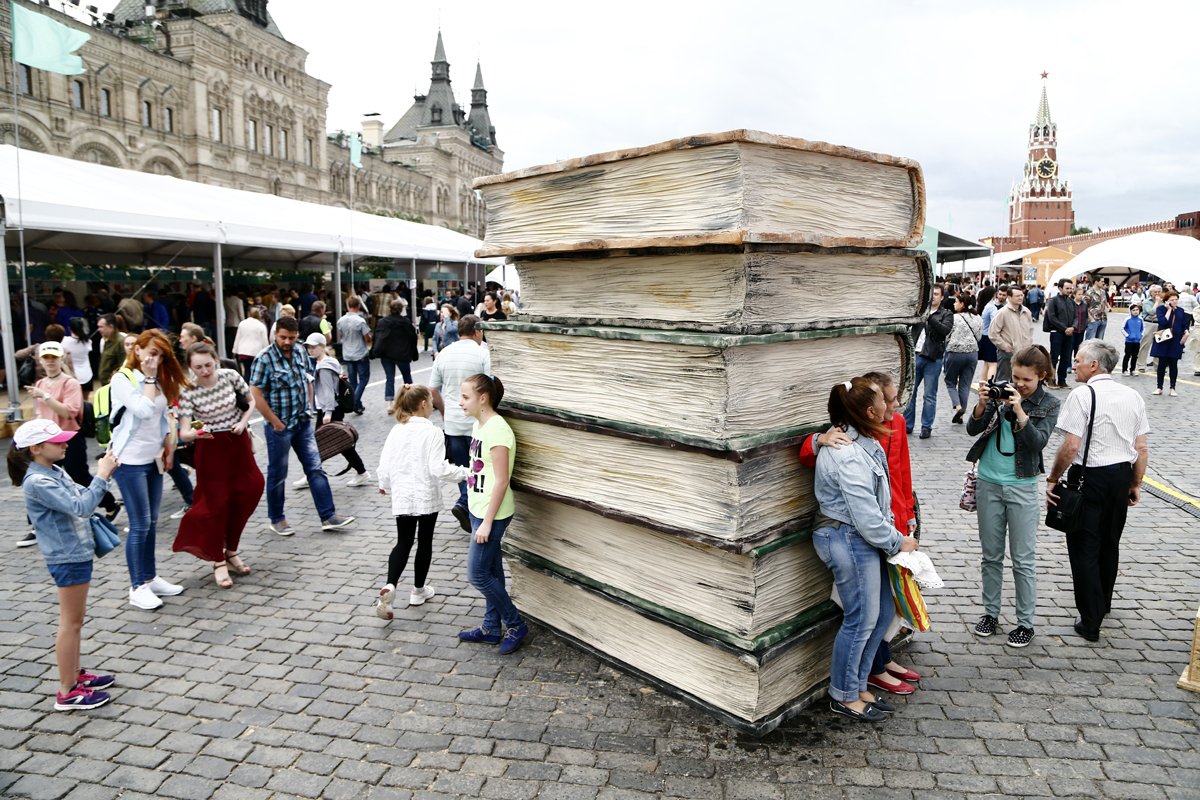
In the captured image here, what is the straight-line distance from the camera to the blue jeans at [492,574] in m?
4.17

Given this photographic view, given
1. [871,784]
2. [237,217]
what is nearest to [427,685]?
[871,784]

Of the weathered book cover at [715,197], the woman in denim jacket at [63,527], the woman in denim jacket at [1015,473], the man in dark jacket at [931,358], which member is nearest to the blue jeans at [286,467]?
the woman in denim jacket at [63,527]

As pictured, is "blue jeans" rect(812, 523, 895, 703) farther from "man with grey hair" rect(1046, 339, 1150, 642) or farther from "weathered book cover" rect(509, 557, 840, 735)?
"man with grey hair" rect(1046, 339, 1150, 642)

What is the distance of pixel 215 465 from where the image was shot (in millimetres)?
5359

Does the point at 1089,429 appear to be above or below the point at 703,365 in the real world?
below

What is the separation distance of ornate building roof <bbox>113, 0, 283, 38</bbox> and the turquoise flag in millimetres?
46778

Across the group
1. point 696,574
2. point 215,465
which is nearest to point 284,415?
point 215,465

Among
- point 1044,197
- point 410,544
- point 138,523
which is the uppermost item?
point 1044,197

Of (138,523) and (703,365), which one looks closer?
(703,365)

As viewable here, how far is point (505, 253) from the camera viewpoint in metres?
3.80

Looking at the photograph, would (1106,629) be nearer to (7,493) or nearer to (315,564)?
(315,564)

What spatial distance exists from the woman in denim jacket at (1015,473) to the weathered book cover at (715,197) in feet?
3.87

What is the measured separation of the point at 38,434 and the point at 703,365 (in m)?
3.10

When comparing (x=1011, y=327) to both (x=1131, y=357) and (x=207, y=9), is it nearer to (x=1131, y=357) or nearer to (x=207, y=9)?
(x=1131, y=357)
